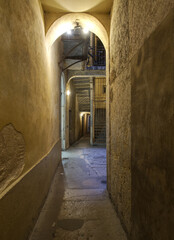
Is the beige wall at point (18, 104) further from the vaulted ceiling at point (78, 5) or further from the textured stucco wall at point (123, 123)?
the textured stucco wall at point (123, 123)

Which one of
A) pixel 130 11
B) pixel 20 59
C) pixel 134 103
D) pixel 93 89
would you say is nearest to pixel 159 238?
pixel 134 103

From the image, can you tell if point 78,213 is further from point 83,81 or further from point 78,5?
point 83,81

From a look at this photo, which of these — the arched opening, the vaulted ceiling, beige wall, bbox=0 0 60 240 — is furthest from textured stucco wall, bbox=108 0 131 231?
beige wall, bbox=0 0 60 240

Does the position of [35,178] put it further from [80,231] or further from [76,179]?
[76,179]

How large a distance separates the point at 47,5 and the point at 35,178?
3595 mm

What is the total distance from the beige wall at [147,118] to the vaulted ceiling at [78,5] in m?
0.98

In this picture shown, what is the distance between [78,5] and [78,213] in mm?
4383

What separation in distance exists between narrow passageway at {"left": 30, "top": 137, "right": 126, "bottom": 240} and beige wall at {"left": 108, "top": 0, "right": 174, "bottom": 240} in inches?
16.7

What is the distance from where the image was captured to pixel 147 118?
149 cm

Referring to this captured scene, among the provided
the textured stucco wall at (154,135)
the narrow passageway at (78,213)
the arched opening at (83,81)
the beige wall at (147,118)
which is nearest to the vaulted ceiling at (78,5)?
the arched opening at (83,81)

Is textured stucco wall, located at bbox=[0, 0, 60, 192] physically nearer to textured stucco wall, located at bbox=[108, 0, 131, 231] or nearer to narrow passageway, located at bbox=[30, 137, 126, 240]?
narrow passageway, located at bbox=[30, 137, 126, 240]

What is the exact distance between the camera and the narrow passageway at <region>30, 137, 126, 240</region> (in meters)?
2.29

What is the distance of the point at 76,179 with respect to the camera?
448 centimetres

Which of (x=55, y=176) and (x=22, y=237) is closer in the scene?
(x=22, y=237)
